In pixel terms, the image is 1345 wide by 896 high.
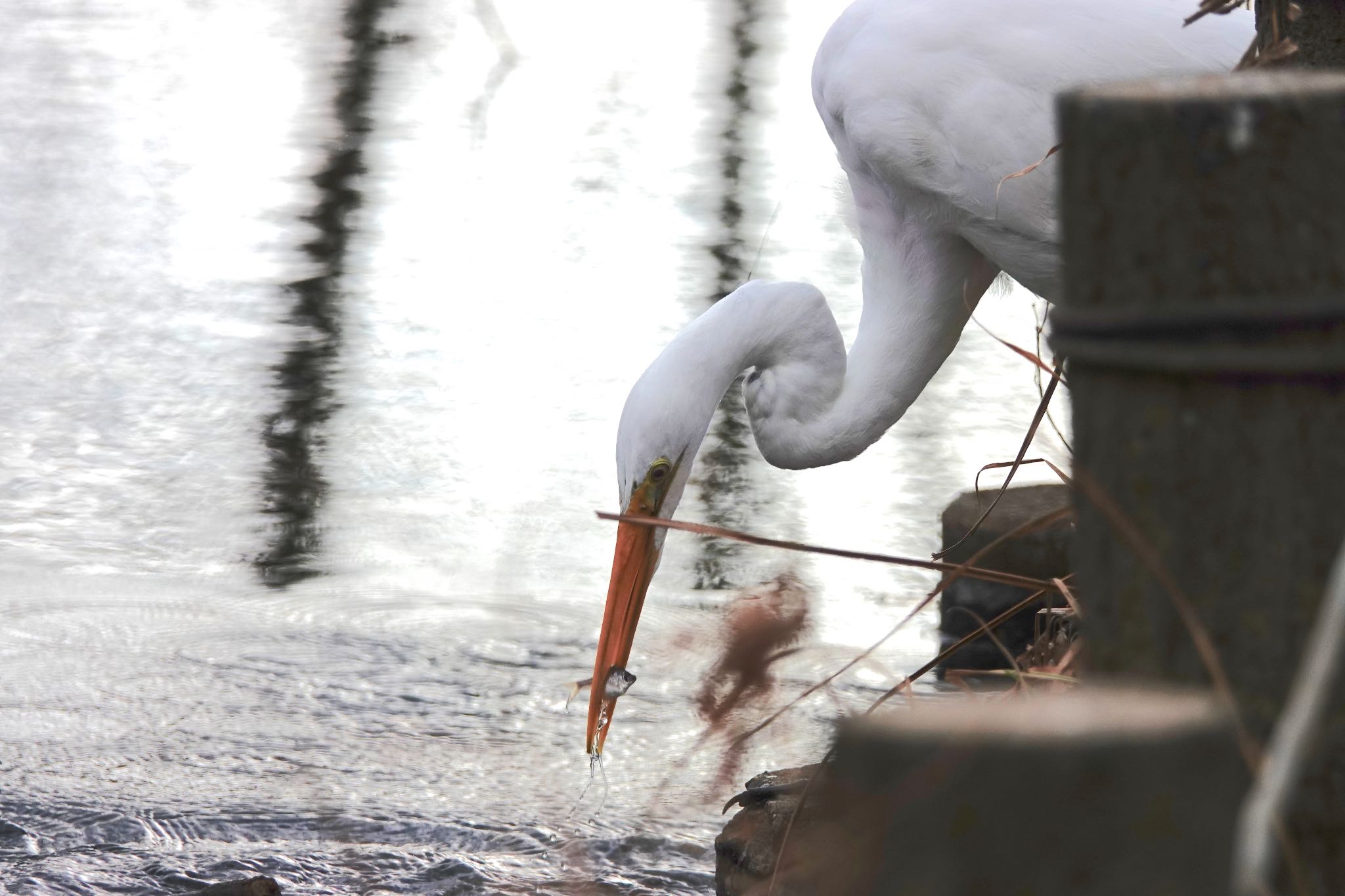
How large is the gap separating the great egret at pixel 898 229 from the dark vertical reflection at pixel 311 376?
1.28 metres

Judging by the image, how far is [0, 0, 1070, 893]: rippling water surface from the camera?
2.62 meters

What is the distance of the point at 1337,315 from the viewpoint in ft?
2.98

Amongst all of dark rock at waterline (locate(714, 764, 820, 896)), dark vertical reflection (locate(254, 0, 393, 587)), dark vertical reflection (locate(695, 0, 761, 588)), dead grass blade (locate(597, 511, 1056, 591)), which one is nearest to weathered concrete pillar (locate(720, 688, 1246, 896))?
dead grass blade (locate(597, 511, 1056, 591))

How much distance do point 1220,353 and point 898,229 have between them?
2.08 metres

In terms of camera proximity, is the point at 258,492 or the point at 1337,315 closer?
the point at 1337,315

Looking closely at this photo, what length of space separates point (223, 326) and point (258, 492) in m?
1.11

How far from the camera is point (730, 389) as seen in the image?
4.70 m

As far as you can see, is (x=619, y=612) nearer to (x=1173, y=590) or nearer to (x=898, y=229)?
(x=898, y=229)

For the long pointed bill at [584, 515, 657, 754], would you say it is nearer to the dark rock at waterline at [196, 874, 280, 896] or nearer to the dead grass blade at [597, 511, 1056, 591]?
the dark rock at waterline at [196, 874, 280, 896]

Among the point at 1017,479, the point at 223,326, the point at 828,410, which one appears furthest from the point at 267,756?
the point at 223,326

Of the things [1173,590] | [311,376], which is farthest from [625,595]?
[311,376]

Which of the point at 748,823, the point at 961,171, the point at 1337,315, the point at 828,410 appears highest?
the point at 1337,315

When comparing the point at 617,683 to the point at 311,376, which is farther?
the point at 311,376

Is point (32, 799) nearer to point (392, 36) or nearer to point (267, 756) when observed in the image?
point (267, 756)
